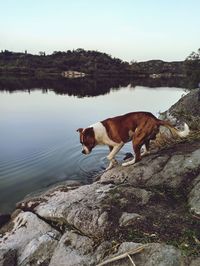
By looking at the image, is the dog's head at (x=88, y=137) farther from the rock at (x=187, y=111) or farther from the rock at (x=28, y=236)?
the rock at (x=187, y=111)

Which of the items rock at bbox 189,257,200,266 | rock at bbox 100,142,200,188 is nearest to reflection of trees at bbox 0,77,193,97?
rock at bbox 100,142,200,188

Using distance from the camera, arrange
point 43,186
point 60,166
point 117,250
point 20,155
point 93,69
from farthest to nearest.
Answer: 1. point 93,69
2. point 20,155
3. point 60,166
4. point 43,186
5. point 117,250

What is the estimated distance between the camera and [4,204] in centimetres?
1185

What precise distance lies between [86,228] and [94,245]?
558 mm

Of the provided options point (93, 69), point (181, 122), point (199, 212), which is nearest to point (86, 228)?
point (199, 212)

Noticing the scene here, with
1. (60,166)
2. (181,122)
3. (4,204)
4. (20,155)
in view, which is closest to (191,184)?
(181,122)

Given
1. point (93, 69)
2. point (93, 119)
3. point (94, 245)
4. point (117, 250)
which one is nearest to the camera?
point (117, 250)

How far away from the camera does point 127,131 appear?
9492 mm

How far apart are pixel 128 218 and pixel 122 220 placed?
13 centimetres

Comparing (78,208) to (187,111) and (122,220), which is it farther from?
(187,111)

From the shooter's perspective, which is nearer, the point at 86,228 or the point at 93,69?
the point at 86,228

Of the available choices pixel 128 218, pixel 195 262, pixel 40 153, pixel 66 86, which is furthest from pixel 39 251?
pixel 66 86

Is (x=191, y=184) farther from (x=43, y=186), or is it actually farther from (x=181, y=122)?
(x=43, y=186)

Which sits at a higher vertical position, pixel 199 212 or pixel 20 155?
pixel 199 212
